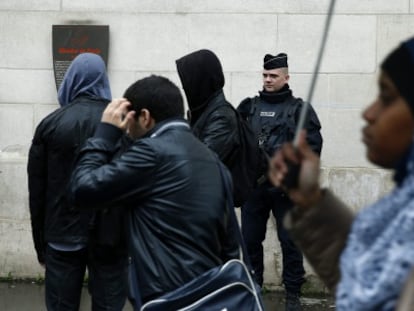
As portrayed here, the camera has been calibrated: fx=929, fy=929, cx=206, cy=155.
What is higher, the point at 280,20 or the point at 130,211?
the point at 280,20

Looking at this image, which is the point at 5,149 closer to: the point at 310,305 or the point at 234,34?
the point at 234,34

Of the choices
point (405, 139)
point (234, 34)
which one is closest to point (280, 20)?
point (234, 34)

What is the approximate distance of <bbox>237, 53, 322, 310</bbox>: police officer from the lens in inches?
256

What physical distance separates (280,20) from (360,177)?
1368mm

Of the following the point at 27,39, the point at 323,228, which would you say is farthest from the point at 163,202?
the point at 27,39

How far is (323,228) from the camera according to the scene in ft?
7.22

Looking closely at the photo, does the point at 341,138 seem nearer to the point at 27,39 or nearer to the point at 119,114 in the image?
the point at 27,39

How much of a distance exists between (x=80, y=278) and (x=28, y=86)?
2.86 m

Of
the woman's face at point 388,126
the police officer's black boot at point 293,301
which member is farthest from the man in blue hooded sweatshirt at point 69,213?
the woman's face at point 388,126

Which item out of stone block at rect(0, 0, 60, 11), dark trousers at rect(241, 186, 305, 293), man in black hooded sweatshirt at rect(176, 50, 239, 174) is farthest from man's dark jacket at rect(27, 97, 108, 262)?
stone block at rect(0, 0, 60, 11)

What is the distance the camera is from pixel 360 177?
7211 millimetres

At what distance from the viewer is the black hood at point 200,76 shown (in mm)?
5297

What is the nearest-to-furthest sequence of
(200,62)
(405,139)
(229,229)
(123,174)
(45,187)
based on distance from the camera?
1. (405,139)
2. (123,174)
3. (229,229)
4. (45,187)
5. (200,62)

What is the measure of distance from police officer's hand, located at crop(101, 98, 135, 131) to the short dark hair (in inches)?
1.4
